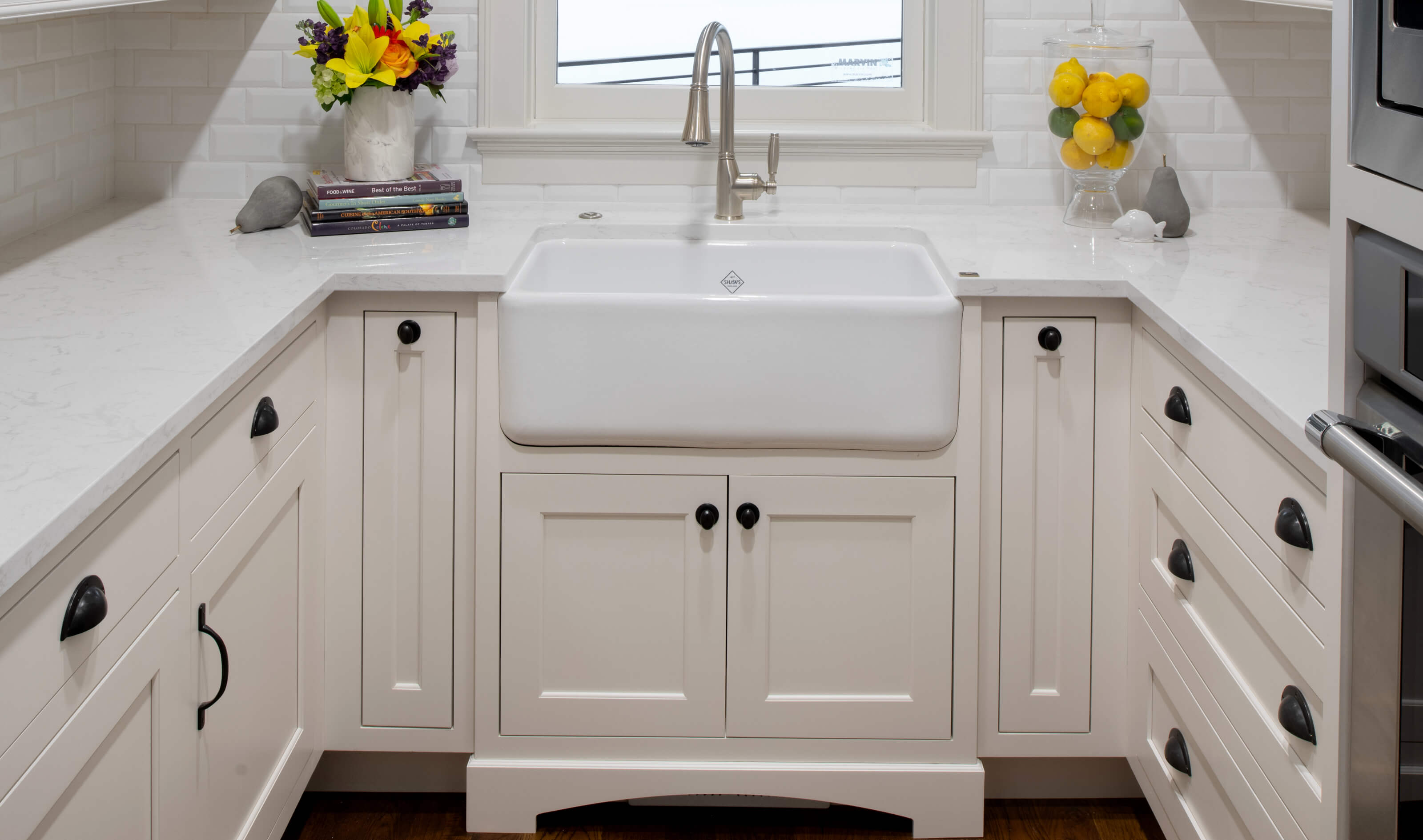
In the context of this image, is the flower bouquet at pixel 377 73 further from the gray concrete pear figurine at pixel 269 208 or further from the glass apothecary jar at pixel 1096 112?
the glass apothecary jar at pixel 1096 112

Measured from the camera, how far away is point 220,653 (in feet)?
4.71

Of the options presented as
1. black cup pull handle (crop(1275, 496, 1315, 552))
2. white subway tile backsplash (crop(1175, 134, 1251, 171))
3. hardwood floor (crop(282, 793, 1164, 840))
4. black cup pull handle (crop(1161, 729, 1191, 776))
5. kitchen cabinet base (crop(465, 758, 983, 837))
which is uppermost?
white subway tile backsplash (crop(1175, 134, 1251, 171))

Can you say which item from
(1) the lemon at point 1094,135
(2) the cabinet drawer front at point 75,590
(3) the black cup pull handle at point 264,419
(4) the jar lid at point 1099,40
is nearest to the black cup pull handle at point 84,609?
(2) the cabinet drawer front at point 75,590

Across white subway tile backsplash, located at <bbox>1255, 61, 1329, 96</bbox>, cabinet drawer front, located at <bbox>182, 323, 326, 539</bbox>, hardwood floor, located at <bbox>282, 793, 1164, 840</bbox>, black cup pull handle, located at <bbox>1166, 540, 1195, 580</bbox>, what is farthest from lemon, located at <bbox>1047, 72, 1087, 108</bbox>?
cabinet drawer front, located at <bbox>182, 323, 326, 539</bbox>

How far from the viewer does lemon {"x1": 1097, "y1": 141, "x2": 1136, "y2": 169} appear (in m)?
2.22

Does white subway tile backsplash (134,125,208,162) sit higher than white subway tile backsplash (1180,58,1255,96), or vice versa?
white subway tile backsplash (1180,58,1255,96)

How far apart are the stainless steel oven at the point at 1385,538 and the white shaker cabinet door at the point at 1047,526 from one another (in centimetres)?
100

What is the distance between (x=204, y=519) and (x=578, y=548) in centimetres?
64

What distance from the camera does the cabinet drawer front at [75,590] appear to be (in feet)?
3.13

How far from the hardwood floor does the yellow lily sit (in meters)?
1.23

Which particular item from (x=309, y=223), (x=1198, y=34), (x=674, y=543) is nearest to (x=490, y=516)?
(x=674, y=543)

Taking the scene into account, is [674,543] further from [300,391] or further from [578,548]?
[300,391]

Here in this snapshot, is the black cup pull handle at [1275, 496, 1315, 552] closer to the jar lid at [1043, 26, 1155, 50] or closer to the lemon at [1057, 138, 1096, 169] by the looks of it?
the lemon at [1057, 138, 1096, 169]

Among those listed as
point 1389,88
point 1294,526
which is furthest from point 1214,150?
point 1389,88
